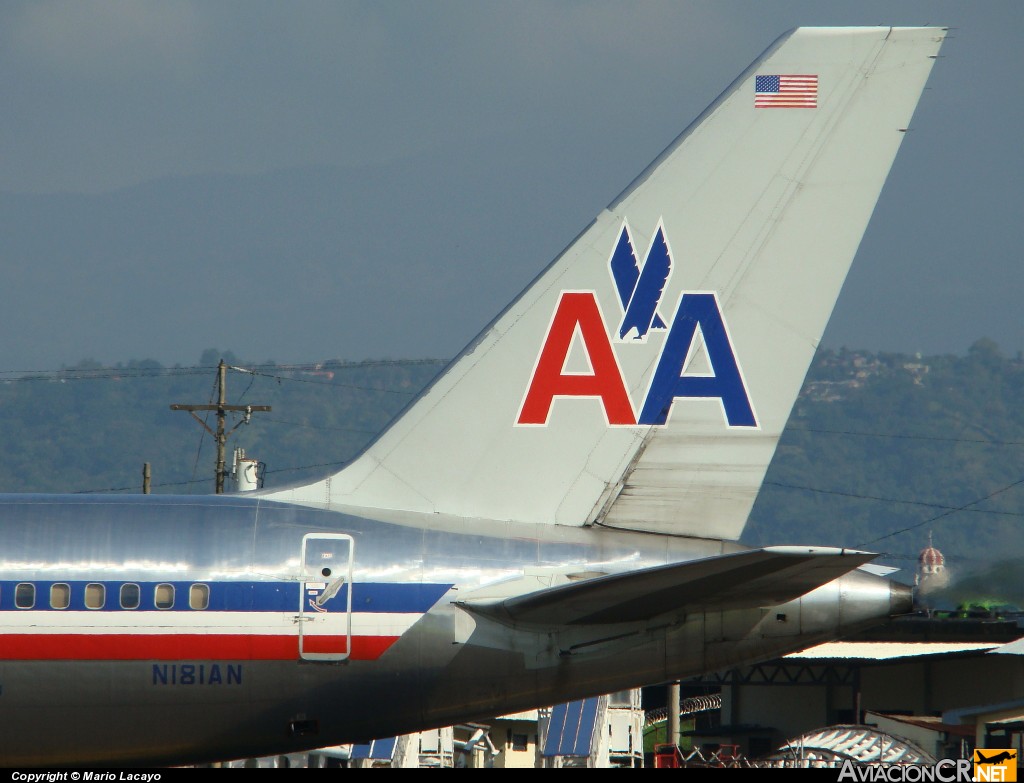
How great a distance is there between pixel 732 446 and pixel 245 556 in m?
6.29

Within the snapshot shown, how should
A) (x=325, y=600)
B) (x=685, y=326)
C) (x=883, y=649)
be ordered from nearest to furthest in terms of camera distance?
(x=325, y=600) < (x=685, y=326) < (x=883, y=649)

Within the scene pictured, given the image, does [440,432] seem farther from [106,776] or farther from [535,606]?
[106,776]

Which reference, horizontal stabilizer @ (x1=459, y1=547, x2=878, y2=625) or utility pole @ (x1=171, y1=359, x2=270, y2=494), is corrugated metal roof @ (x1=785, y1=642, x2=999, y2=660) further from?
horizontal stabilizer @ (x1=459, y1=547, x2=878, y2=625)

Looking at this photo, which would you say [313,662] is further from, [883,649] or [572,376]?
[883,649]

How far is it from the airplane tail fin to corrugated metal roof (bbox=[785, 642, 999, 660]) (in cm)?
5031

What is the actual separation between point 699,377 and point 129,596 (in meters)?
7.60

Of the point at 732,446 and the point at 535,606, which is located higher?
→ the point at 732,446

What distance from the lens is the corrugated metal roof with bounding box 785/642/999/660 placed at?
6569 centimetres

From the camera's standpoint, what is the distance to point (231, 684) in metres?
16.1

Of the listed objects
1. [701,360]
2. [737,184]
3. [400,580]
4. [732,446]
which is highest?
[737,184]

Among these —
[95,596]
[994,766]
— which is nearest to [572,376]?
[95,596]

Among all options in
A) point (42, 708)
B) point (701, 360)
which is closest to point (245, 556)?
→ point (42, 708)

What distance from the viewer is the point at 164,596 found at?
53.3 feet

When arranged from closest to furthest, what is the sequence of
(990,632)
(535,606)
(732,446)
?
(535,606)
(732,446)
(990,632)
